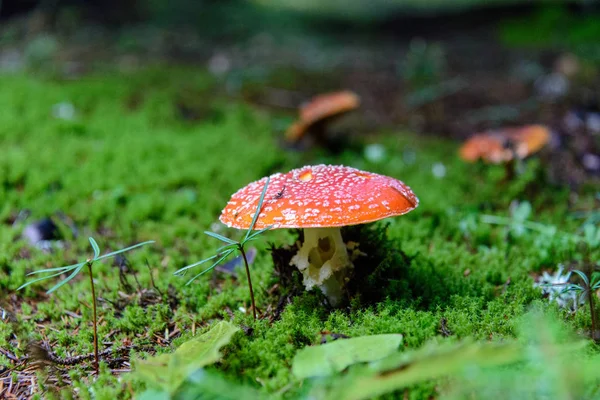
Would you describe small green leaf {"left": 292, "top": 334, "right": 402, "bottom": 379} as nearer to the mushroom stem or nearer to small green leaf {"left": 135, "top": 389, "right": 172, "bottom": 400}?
small green leaf {"left": 135, "top": 389, "right": 172, "bottom": 400}

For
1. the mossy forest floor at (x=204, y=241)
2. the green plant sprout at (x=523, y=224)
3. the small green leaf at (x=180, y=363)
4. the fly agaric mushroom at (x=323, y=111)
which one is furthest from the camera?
the fly agaric mushroom at (x=323, y=111)

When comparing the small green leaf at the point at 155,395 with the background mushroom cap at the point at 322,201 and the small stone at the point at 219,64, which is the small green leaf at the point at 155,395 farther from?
the small stone at the point at 219,64

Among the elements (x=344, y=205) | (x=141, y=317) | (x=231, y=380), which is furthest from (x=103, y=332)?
(x=344, y=205)

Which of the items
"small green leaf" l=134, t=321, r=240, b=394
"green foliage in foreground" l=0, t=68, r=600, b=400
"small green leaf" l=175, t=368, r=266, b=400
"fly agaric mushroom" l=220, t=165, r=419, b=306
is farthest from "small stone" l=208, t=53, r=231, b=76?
"small green leaf" l=175, t=368, r=266, b=400

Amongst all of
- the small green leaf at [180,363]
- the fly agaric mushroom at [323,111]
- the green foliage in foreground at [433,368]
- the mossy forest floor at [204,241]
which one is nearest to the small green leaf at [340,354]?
the green foliage in foreground at [433,368]

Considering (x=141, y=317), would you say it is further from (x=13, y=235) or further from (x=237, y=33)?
(x=237, y=33)

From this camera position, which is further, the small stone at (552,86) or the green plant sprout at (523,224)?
the small stone at (552,86)
